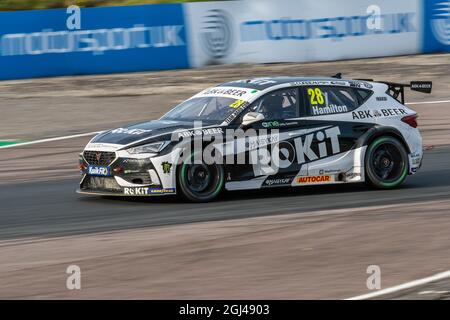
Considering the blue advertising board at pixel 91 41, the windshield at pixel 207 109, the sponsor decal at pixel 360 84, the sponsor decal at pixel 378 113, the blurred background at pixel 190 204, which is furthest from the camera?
the blue advertising board at pixel 91 41

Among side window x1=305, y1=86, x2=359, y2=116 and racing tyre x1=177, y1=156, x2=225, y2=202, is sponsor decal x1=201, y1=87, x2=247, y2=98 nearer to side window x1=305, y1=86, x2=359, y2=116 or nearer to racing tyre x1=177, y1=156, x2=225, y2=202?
side window x1=305, y1=86, x2=359, y2=116

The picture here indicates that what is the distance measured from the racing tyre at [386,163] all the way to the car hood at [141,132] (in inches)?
97.8

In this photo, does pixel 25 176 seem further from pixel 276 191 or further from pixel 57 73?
pixel 57 73

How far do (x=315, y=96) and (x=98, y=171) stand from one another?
2955mm

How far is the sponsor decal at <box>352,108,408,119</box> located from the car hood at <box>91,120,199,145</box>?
226 centimetres

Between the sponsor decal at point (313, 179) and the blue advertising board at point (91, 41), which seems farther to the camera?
the blue advertising board at point (91, 41)

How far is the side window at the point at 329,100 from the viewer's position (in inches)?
503

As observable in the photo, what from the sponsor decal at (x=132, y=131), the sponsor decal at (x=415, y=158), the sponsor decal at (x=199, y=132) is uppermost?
the sponsor decal at (x=132, y=131)

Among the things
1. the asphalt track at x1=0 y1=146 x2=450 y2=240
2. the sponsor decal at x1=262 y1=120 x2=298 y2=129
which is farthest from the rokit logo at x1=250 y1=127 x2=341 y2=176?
the asphalt track at x1=0 y1=146 x2=450 y2=240

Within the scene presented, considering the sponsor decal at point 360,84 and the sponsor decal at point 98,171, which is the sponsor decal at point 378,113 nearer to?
the sponsor decal at point 360,84

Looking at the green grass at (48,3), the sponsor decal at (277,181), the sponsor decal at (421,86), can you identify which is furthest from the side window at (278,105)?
the green grass at (48,3)

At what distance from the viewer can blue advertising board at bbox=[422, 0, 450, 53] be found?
28688 mm
